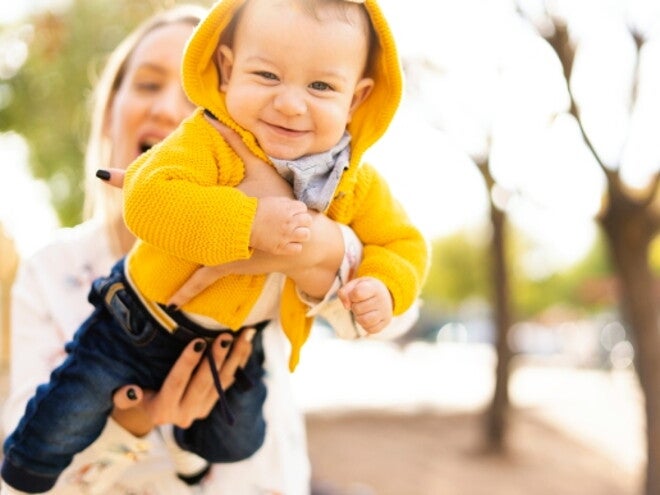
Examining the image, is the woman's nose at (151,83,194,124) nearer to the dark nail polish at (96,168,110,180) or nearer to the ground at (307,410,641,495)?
the dark nail polish at (96,168,110,180)

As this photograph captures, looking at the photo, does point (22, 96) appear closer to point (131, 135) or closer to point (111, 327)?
point (131, 135)

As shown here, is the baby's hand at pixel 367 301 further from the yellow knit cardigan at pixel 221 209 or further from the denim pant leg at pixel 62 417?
the denim pant leg at pixel 62 417

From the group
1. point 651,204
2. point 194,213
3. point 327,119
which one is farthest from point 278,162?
point 651,204

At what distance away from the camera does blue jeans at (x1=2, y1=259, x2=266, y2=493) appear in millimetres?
1848

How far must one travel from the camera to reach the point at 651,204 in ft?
21.1

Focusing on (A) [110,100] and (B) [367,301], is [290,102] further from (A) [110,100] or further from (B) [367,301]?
(A) [110,100]

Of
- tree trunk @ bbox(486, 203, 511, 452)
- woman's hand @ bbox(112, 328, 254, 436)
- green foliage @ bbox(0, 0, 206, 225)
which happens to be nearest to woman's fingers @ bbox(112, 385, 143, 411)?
woman's hand @ bbox(112, 328, 254, 436)

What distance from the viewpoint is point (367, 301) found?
1.62m

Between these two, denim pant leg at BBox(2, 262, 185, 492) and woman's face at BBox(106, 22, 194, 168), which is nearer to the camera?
denim pant leg at BBox(2, 262, 185, 492)

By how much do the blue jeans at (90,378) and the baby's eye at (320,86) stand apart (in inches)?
25.6

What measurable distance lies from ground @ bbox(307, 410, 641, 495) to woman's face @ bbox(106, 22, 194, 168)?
6.19 metres

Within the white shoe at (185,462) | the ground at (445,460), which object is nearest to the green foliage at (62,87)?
the ground at (445,460)

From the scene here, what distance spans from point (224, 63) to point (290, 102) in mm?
270

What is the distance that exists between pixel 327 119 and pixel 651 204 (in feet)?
18.0
